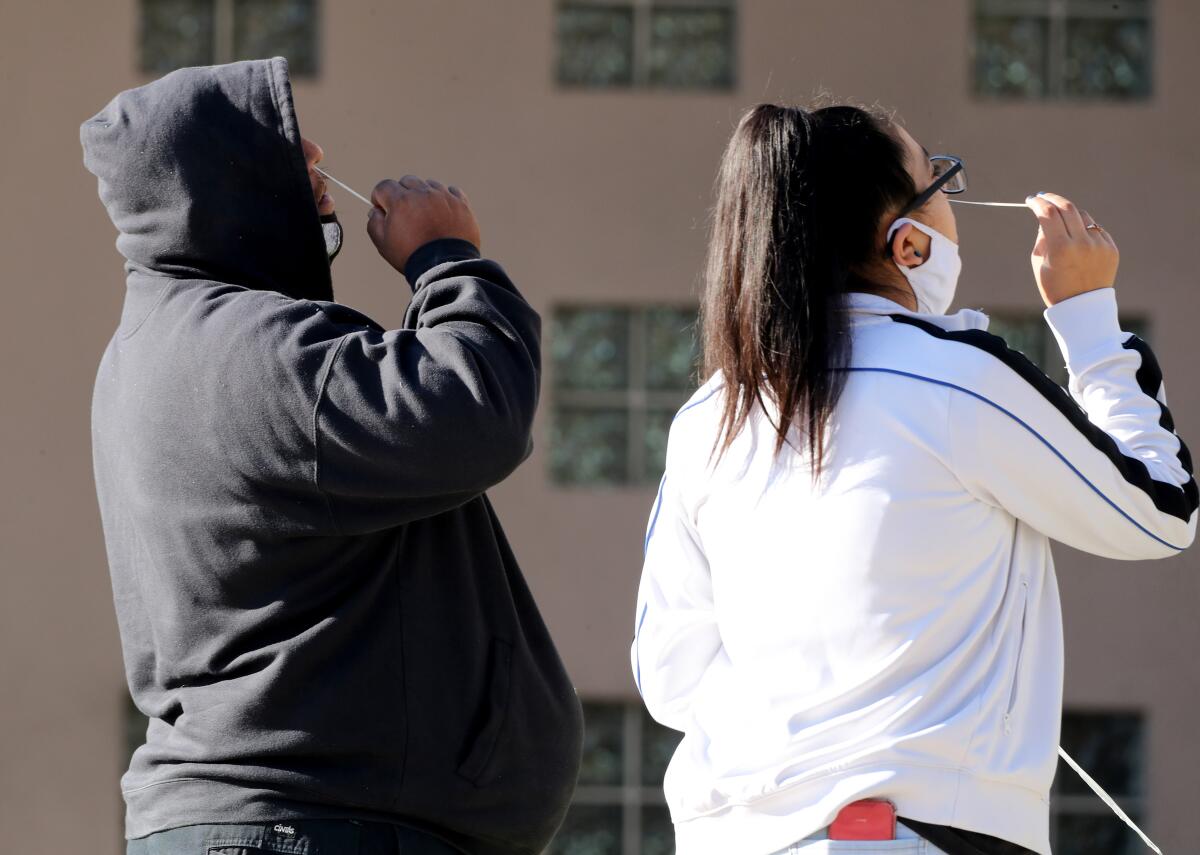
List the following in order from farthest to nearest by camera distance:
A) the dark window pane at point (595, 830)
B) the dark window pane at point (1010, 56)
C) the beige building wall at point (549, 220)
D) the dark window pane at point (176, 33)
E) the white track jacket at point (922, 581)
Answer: the dark window pane at point (1010, 56)
the dark window pane at point (176, 33)
the dark window pane at point (595, 830)
the beige building wall at point (549, 220)
the white track jacket at point (922, 581)

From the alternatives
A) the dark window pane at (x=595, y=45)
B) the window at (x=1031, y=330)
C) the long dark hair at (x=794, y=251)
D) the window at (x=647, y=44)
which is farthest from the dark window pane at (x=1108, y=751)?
the long dark hair at (x=794, y=251)

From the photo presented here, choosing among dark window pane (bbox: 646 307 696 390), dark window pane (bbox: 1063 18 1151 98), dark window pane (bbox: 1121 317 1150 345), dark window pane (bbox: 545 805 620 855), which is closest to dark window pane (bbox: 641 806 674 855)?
dark window pane (bbox: 545 805 620 855)

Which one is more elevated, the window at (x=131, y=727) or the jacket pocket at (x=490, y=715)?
the jacket pocket at (x=490, y=715)

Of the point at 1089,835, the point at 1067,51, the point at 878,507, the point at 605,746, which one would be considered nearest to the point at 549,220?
the point at 605,746

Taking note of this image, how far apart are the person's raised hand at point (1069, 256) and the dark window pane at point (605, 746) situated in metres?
6.33

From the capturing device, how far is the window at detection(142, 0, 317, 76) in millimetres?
8195

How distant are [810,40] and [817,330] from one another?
660 cm

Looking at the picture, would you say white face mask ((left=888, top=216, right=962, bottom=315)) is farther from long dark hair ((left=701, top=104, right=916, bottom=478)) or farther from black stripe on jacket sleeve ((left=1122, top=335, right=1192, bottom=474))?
black stripe on jacket sleeve ((left=1122, top=335, right=1192, bottom=474))

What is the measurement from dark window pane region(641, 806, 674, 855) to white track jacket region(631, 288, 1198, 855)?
6428 mm

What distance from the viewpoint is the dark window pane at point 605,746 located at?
810 cm

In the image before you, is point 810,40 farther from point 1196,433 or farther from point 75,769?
point 75,769

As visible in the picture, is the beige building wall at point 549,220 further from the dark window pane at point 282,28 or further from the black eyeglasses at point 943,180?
the black eyeglasses at point 943,180

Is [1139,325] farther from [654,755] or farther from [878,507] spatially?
[878,507]

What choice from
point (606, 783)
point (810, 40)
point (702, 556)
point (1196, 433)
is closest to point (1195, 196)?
point (1196, 433)
